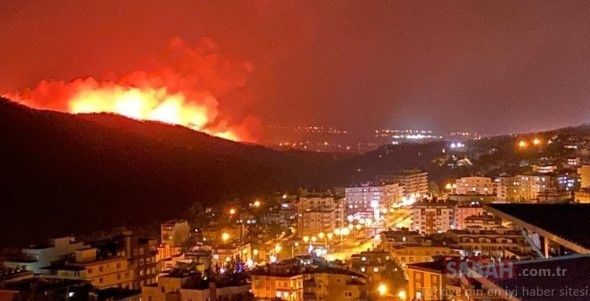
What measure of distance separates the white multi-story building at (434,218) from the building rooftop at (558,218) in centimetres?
1240

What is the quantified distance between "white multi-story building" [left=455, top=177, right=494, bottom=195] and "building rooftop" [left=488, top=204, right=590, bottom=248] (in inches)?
655

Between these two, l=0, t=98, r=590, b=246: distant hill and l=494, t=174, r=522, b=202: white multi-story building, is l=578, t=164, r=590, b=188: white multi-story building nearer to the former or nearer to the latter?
l=494, t=174, r=522, b=202: white multi-story building

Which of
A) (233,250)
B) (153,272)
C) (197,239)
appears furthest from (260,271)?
(197,239)

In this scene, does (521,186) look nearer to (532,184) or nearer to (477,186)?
(532,184)

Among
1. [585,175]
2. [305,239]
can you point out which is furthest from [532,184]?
[305,239]

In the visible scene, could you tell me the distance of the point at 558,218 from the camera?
143 inches

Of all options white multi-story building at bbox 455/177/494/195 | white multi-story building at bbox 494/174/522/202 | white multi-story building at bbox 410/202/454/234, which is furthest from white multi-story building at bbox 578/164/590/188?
white multi-story building at bbox 455/177/494/195

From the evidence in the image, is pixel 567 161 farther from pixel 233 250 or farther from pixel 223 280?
pixel 223 280

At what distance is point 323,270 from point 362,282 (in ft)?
2.23

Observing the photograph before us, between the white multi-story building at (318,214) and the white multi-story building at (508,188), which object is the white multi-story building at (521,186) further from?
the white multi-story building at (318,214)

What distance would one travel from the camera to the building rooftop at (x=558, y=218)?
3307 millimetres

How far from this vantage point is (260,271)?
10.4 metres

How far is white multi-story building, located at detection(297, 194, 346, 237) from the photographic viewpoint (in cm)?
1808

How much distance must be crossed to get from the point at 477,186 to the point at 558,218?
17761 millimetres
